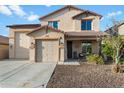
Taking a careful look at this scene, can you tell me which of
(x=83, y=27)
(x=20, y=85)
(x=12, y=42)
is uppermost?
(x=83, y=27)

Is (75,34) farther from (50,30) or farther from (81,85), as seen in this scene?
(81,85)

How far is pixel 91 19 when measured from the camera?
23297 mm

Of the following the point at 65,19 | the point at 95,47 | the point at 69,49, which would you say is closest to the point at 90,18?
the point at 65,19

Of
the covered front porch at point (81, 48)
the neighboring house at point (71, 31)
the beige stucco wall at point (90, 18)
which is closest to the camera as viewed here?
the neighboring house at point (71, 31)

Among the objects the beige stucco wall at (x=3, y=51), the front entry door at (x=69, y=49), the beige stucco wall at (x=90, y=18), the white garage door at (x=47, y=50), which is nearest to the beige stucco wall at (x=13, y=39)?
the beige stucco wall at (x=3, y=51)

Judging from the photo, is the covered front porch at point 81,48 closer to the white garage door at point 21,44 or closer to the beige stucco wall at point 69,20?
the beige stucco wall at point 69,20

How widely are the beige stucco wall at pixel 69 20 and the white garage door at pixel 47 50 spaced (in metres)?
4.46

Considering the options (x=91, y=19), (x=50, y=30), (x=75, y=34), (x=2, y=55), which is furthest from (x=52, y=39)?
(x=2, y=55)

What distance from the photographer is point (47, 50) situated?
64.7 feet

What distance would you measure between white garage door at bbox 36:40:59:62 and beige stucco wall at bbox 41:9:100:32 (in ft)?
14.6

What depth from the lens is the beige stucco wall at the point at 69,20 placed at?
23.2 meters

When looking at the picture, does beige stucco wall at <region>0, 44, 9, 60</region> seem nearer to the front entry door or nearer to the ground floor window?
the front entry door

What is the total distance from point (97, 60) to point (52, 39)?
492 cm

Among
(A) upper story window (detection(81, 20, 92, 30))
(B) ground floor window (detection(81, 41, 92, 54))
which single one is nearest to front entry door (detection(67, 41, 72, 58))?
(B) ground floor window (detection(81, 41, 92, 54))
